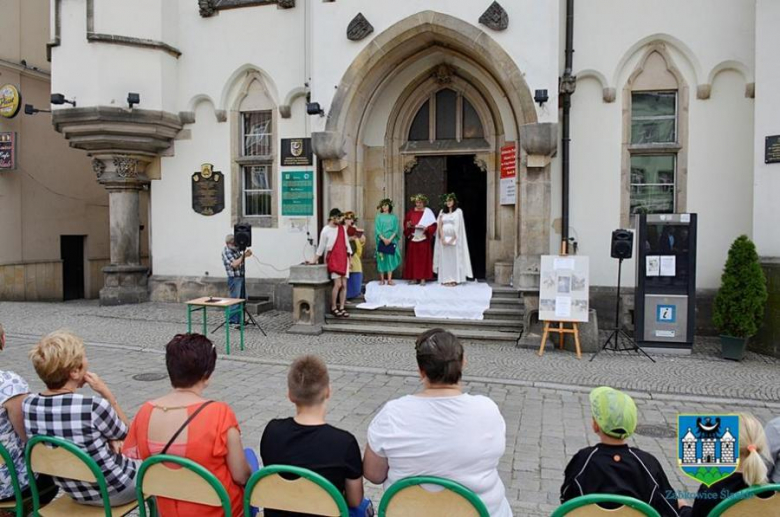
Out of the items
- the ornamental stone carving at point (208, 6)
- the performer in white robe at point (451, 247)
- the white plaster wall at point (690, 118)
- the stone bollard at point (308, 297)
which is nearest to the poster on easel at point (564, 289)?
the performer in white robe at point (451, 247)

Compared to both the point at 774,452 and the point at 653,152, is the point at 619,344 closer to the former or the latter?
the point at 653,152

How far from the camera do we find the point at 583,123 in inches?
448

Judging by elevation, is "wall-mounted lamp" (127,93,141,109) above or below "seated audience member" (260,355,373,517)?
above

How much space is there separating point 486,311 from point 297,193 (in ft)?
15.7

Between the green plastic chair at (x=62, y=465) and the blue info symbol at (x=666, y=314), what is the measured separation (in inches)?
322

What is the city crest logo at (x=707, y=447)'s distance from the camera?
2.37 meters

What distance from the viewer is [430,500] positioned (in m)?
2.47

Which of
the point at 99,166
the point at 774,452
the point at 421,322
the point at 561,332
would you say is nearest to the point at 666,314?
the point at 561,332

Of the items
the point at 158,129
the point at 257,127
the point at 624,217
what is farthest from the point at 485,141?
the point at 158,129

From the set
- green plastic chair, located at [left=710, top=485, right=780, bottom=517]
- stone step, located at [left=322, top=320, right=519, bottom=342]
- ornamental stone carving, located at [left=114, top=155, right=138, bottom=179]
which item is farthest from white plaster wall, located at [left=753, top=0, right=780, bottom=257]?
ornamental stone carving, located at [left=114, top=155, right=138, bottom=179]

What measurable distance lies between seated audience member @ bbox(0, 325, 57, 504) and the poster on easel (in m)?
6.86

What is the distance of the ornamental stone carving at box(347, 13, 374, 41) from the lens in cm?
1138

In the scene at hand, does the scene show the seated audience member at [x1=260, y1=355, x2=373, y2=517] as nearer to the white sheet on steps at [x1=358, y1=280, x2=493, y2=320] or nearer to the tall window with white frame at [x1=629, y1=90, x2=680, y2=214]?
the white sheet on steps at [x1=358, y1=280, x2=493, y2=320]

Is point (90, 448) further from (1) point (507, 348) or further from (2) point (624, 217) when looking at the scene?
(2) point (624, 217)
